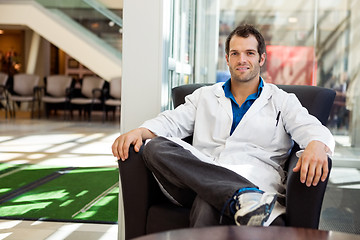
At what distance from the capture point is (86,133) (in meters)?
7.99

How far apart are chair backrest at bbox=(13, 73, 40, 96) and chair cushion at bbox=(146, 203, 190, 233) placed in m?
9.66

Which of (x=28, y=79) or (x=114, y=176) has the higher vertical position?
(x=28, y=79)

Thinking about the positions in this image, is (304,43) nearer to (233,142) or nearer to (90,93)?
(233,142)

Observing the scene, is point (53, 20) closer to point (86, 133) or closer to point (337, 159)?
point (86, 133)

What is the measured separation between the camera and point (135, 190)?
6.44ft

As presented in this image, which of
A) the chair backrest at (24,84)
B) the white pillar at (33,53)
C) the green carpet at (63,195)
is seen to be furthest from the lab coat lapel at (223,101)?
the white pillar at (33,53)

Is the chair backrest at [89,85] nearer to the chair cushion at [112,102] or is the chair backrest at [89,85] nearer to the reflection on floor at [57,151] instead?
the chair cushion at [112,102]

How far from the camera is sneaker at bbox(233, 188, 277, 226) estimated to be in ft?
4.81

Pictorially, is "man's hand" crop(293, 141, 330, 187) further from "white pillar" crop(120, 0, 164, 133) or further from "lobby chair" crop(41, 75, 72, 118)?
"lobby chair" crop(41, 75, 72, 118)

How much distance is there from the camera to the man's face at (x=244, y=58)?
2205 mm

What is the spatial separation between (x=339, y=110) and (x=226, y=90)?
291cm

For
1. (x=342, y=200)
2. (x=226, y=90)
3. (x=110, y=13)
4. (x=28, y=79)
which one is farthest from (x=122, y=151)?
(x=28, y=79)

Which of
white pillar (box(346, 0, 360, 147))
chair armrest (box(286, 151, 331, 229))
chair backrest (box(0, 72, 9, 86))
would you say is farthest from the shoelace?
chair backrest (box(0, 72, 9, 86))

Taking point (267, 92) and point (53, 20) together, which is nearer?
point (267, 92)
